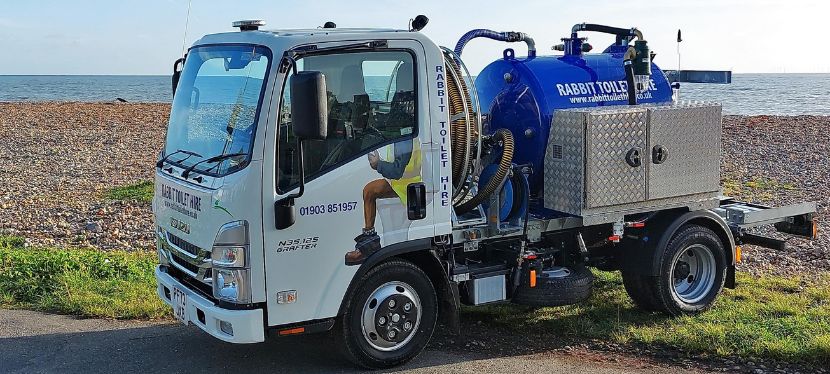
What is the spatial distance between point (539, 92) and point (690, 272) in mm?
2442

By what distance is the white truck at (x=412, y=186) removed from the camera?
6148 millimetres

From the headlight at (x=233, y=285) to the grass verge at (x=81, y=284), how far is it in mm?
2514

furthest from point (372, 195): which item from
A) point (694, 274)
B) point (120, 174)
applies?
point (120, 174)

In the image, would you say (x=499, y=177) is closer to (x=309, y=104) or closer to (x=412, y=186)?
(x=412, y=186)

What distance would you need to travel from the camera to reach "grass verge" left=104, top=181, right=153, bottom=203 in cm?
1603

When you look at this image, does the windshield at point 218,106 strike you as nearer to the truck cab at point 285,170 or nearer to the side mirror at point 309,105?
the truck cab at point 285,170

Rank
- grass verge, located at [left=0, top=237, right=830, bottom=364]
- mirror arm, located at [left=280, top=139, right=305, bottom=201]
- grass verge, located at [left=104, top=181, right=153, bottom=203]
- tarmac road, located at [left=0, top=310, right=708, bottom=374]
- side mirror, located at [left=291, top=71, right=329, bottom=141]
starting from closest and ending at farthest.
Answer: side mirror, located at [left=291, top=71, right=329, bottom=141], mirror arm, located at [left=280, top=139, right=305, bottom=201], tarmac road, located at [left=0, top=310, right=708, bottom=374], grass verge, located at [left=0, top=237, right=830, bottom=364], grass verge, located at [left=104, top=181, right=153, bottom=203]

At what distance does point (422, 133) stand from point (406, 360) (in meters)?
1.78

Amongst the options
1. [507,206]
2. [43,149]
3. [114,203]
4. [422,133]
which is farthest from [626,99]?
[43,149]

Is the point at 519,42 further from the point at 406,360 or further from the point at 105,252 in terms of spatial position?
the point at 105,252

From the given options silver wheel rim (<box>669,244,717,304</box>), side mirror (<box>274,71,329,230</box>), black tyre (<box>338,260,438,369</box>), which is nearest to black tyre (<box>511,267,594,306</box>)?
black tyre (<box>338,260,438,369</box>)

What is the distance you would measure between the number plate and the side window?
124 cm

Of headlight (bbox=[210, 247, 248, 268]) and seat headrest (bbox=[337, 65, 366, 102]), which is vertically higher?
seat headrest (bbox=[337, 65, 366, 102])

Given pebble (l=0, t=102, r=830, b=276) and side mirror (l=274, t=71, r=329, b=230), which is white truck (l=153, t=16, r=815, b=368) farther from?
pebble (l=0, t=102, r=830, b=276)
